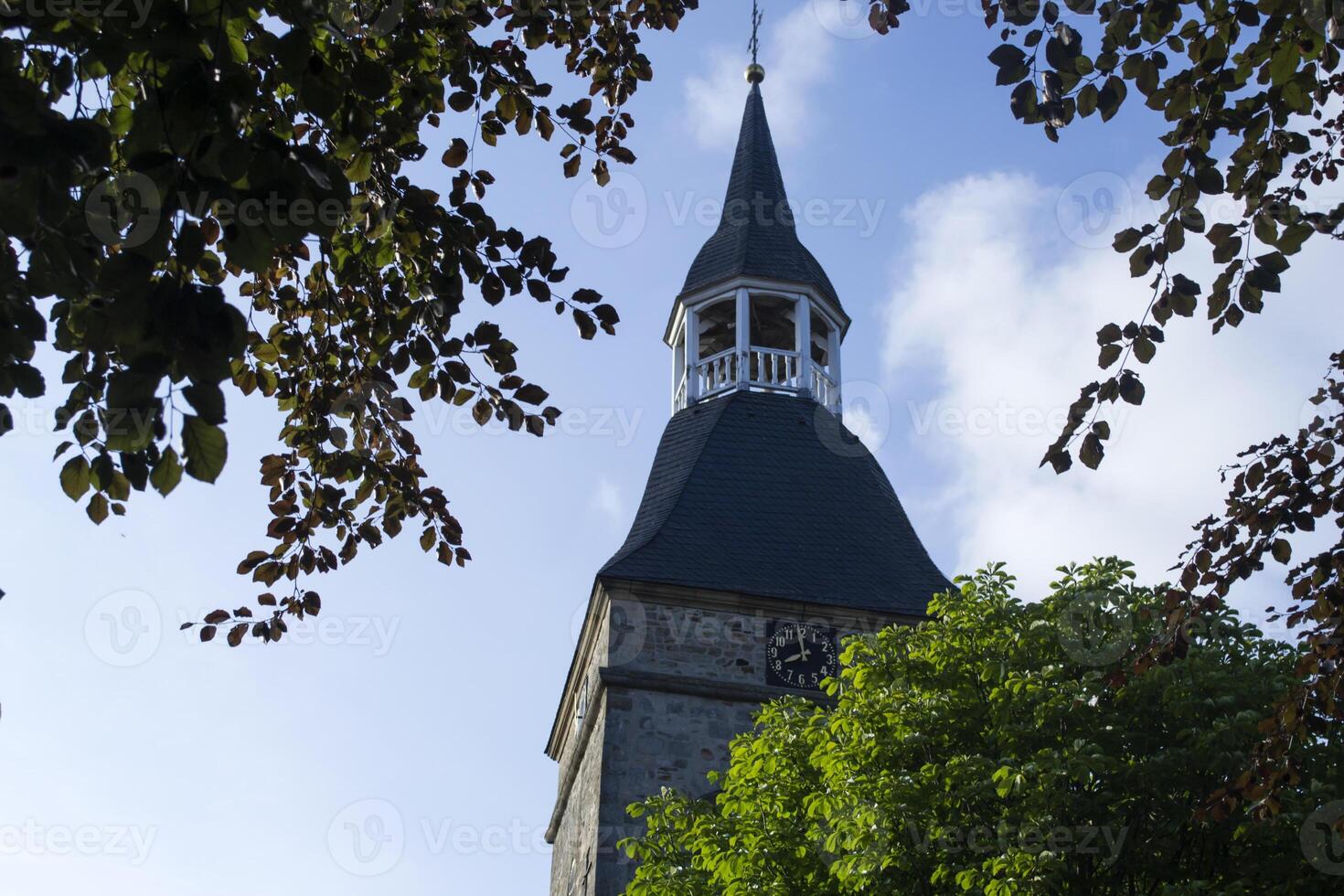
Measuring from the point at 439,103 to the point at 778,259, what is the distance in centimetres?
1988

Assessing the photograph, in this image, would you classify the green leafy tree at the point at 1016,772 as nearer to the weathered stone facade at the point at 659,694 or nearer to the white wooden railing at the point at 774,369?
the weathered stone facade at the point at 659,694

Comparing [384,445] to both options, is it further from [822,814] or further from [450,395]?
[822,814]

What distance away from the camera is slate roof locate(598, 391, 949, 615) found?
20016 millimetres

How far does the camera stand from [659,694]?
18.8 metres

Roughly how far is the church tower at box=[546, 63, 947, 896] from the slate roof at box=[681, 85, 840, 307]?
58 mm

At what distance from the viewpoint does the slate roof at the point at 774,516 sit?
2002cm

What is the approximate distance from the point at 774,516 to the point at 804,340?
3.93m

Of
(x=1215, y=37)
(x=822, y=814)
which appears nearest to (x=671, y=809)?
(x=822, y=814)

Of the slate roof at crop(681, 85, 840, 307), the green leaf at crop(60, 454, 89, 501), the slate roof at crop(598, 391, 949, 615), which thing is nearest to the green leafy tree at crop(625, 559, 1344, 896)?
the green leaf at crop(60, 454, 89, 501)

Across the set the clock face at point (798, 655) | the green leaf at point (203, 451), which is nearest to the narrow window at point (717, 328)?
the clock face at point (798, 655)

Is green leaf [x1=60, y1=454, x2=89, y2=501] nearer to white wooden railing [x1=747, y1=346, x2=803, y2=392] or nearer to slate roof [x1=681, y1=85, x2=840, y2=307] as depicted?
white wooden railing [x1=747, y1=346, x2=803, y2=392]

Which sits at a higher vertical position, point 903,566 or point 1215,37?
point 903,566

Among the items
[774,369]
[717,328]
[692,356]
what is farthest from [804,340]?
[717,328]

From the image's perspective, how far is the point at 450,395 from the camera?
17.3 feet
